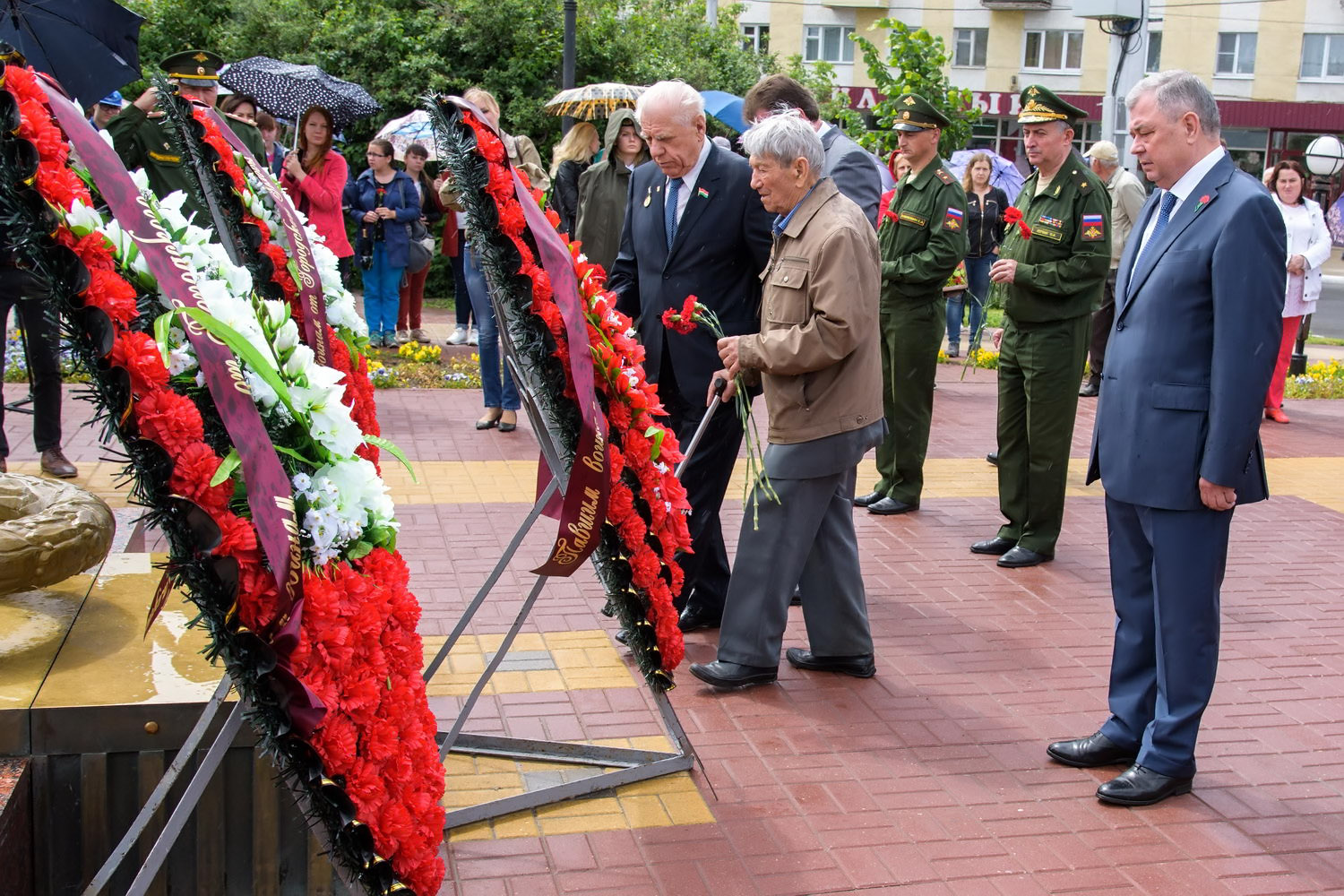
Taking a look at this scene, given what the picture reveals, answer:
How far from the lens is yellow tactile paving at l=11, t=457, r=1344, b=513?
25.2 feet

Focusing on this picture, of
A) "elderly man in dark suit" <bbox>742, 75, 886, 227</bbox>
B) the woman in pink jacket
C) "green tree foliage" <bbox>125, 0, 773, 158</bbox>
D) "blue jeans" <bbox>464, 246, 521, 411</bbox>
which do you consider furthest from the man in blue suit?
"green tree foliage" <bbox>125, 0, 773, 158</bbox>

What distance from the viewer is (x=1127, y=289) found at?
442 cm

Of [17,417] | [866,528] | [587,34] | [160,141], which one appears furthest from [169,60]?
[587,34]

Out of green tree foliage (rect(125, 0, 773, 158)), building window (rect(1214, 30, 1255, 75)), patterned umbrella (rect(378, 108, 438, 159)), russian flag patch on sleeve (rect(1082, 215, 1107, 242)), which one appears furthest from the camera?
building window (rect(1214, 30, 1255, 75))

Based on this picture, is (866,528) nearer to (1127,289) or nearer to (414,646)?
(1127,289)

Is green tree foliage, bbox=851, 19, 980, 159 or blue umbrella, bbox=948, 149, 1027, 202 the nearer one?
blue umbrella, bbox=948, 149, 1027, 202

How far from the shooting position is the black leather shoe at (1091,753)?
4.50 metres

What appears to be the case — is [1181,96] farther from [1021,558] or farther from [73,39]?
[73,39]

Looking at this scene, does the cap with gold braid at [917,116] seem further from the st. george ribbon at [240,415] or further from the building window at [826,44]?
the building window at [826,44]

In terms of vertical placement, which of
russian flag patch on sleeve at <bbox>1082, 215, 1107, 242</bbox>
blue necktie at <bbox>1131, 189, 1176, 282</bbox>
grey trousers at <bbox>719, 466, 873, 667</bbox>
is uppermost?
blue necktie at <bbox>1131, 189, 1176, 282</bbox>

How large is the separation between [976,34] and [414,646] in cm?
4816

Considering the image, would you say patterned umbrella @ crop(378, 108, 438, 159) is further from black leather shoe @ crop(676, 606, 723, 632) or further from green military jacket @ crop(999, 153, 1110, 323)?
black leather shoe @ crop(676, 606, 723, 632)

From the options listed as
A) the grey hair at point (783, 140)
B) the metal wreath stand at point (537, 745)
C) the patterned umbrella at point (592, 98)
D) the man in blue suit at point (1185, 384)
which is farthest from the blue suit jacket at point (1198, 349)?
the patterned umbrella at point (592, 98)

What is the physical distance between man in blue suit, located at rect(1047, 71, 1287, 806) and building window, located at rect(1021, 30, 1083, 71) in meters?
46.1
